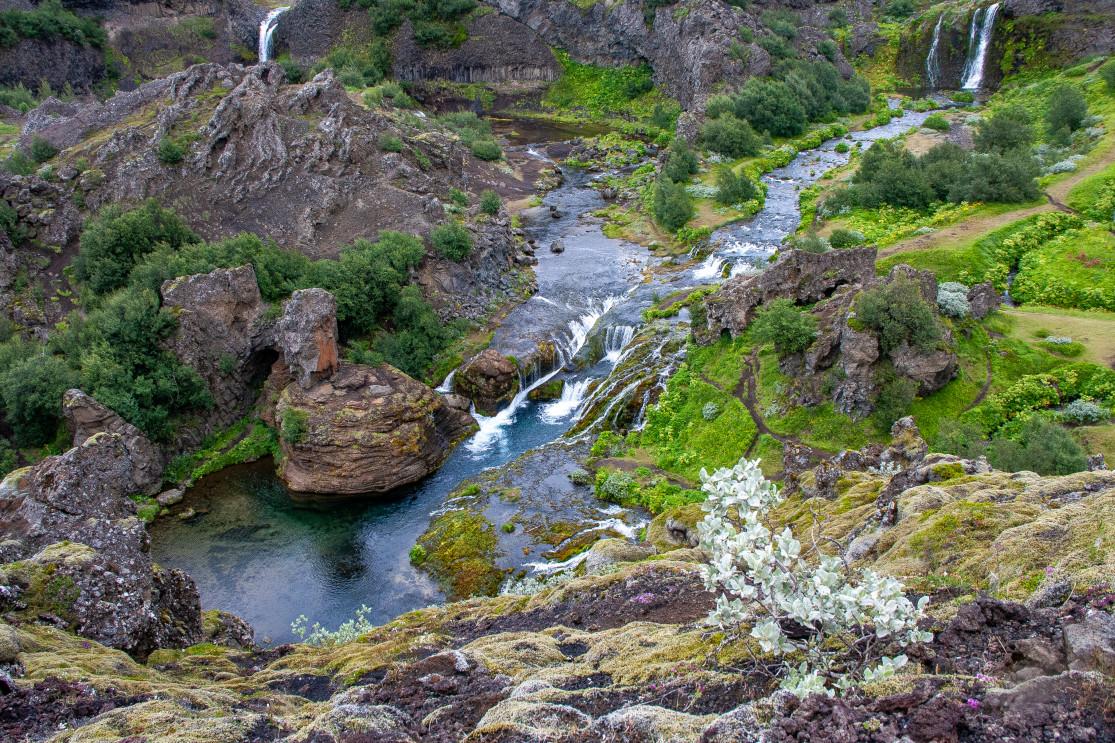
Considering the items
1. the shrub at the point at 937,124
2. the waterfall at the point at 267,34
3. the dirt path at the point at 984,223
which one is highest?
the waterfall at the point at 267,34

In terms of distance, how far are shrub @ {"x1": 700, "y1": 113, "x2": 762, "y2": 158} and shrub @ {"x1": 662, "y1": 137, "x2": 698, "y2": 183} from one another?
417 cm

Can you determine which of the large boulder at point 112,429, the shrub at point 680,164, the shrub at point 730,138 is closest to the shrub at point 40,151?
the large boulder at point 112,429

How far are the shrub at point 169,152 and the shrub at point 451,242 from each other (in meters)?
20.0

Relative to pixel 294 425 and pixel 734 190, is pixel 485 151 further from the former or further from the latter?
pixel 294 425

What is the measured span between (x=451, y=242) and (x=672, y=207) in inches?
825

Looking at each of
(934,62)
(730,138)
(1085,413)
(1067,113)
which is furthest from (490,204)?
(934,62)

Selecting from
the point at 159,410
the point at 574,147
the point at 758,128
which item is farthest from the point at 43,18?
the point at 758,128

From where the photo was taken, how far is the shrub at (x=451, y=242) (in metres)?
53.6

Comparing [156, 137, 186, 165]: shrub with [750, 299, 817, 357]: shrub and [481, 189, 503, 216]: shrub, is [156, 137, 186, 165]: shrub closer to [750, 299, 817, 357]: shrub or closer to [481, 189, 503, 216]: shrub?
[481, 189, 503, 216]: shrub

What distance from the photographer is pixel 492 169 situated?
7800 centimetres

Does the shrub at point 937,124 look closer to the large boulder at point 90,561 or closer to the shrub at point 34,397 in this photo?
the shrub at point 34,397

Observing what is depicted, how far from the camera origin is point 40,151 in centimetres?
5697

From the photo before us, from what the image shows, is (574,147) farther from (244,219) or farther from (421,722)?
(421,722)

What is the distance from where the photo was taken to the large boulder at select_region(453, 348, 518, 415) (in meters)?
43.2
